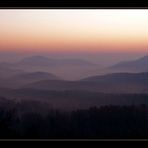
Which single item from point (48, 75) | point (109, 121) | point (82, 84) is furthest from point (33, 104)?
point (109, 121)

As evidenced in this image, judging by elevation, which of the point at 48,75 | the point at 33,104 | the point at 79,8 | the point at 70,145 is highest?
the point at 79,8

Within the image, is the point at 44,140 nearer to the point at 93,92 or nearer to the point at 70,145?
the point at 70,145

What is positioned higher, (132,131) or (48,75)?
(48,75)

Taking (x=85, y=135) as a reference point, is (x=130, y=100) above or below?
above

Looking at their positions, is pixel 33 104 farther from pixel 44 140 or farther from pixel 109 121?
pixel 109 121

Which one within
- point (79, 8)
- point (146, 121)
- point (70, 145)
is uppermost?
point (79, 8)
